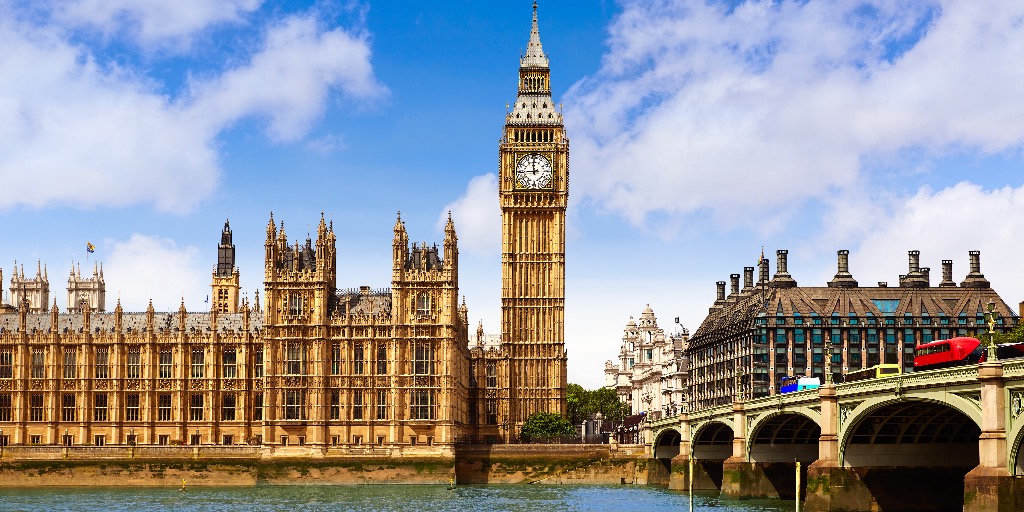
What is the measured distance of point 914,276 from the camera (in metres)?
182

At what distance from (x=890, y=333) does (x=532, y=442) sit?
48.8m

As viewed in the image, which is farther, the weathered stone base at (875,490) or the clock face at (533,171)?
the clock face at (533,171)

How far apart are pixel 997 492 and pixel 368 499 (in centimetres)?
6081

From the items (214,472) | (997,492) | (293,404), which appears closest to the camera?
(997,492)

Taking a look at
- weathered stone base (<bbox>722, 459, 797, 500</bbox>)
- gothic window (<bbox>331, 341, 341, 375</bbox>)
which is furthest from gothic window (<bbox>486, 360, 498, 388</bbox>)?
weathered stone base (<bbox>722, 459, 797, 500</bbox>)

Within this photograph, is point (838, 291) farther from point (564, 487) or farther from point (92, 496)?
point (92, 496)


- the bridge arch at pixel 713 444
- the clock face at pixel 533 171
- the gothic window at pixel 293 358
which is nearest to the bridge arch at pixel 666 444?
the bridge arch at pixel 713 444

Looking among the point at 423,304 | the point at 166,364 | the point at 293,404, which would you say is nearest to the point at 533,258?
the point at 423,304

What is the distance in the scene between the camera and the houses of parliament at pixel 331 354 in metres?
140

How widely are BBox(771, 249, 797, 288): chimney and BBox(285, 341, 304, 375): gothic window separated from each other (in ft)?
222

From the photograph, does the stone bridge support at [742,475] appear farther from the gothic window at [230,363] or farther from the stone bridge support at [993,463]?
the gothic window at [230,363]

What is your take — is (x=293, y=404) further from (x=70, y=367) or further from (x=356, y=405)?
(x=70, y=367)

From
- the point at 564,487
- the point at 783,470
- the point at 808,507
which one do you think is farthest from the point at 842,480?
the point at 564,487

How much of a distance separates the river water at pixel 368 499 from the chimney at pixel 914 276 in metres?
60.1
